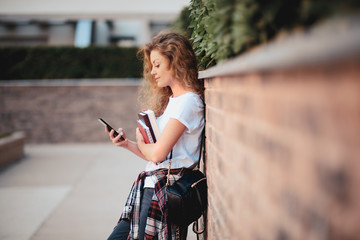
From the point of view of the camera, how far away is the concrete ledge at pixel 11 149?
7348 mm

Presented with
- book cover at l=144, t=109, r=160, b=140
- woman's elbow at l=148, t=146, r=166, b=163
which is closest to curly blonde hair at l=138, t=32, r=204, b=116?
book cover at l=144, t=109, r=160, b=140

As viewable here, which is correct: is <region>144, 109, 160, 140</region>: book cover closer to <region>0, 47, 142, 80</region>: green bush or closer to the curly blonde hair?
the curly blonde hair

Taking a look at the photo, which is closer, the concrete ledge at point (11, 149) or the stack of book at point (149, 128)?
the stack of book at point (149, 128)

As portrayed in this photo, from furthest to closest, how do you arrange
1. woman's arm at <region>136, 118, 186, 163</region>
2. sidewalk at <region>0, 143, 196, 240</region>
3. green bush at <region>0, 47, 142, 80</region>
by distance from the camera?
green bush at <region>0, 47, 142, 80</region>, sidewalk at <region>0, 143, 196, 240</region>, woman's arm at <region>136, 118, 186, 163</region>

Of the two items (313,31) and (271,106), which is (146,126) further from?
(313,31)

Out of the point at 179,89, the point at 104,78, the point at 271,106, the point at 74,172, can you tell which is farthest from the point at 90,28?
the point at 271,106

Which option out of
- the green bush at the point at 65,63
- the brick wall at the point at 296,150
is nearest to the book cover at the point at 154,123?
the brick wall at the point at 296,150

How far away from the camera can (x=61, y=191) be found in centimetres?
575

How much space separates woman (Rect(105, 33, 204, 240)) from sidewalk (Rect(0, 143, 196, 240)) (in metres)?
1.74

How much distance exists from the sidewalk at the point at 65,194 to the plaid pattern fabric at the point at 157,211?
1719 mm

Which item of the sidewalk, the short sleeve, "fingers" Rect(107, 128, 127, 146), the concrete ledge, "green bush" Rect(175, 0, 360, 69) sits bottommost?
the sidewalk

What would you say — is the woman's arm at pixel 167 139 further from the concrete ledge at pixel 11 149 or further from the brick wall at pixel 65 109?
the brick wall at pixel 65 109

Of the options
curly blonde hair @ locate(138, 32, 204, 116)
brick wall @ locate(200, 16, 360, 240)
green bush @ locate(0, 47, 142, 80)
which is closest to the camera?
brick wall @ locate(200, 16, 360, 240)

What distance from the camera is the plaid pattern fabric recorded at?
2326mm
